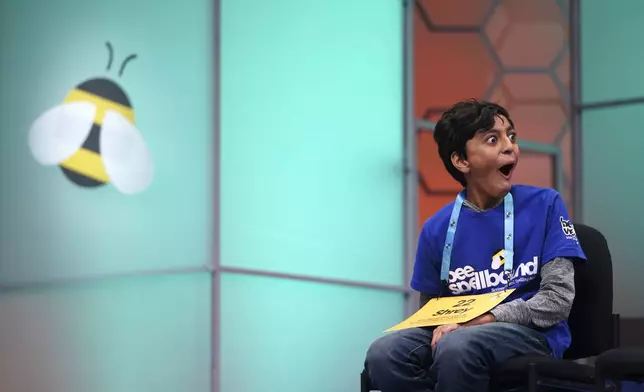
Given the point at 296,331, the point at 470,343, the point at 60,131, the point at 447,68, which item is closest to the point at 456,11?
the point at 447,68

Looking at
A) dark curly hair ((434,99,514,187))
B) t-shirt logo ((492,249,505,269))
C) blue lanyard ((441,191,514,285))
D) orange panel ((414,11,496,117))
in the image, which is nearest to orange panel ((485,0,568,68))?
orange panel ((414,11,496,117))

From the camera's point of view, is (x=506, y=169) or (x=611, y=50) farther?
(x=611, y=50)

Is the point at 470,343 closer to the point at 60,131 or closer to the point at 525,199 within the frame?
the point at 525,199

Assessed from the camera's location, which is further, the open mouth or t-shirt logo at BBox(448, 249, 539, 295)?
the open mouth

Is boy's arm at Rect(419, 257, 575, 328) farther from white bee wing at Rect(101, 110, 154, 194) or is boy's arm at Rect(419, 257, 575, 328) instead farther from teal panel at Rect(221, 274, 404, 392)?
teal panel at Rect(221, 274, 404, 392)

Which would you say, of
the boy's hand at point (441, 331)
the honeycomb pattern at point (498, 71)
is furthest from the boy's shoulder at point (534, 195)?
the honeycomb pattern at point (498, 71)

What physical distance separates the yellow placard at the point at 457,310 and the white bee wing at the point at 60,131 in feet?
5.32

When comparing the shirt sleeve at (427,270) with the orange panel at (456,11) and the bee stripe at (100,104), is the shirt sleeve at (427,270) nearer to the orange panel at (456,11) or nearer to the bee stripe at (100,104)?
the bee stripe at (100,104)

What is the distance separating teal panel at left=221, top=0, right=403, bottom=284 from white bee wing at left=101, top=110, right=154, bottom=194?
1.38 ft

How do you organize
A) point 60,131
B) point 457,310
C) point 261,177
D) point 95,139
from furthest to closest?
point 261,177 < point 95,139 < point 60,131 < point 457,310

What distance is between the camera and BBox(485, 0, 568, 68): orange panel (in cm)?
636

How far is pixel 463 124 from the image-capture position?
2.91 metres

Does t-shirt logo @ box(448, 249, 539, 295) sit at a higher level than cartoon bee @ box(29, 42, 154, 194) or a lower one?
lower

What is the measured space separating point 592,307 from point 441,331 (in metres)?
0.47
